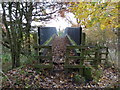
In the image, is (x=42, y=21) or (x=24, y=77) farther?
(x=42, y=21)

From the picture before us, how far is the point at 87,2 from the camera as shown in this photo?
11.3ft

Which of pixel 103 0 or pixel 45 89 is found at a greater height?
pixel 103 0

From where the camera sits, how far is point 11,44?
4.93 meters

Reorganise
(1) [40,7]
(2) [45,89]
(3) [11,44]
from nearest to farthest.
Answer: (2) [45,89], (3) [11,44], (1) [40,7]

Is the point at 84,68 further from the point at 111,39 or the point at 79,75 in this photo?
the point at 111,39

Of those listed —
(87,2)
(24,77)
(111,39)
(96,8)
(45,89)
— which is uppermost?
(87,2)

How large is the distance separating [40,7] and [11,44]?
258cm

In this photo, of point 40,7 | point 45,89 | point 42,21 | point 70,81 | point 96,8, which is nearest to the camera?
point 96,8

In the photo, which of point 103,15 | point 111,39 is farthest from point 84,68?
point 111,39

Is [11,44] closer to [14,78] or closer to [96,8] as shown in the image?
[14,78]

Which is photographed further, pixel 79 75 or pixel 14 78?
pixel 79 75

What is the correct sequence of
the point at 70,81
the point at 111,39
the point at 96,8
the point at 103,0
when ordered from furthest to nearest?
the point at 111,39, the point at 70,81, the point at 96,8, the point at 103,0

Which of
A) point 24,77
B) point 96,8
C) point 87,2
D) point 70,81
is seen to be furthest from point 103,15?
point 24,77

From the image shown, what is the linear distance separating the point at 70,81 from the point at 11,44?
301 cm
